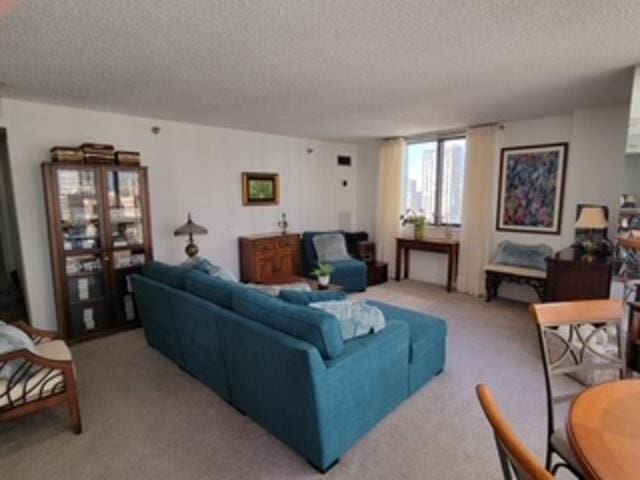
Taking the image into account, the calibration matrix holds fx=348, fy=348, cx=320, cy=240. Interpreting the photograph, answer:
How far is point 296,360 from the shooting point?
5.86ft

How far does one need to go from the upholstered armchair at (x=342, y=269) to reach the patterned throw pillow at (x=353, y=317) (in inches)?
108

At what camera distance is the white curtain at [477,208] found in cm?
486

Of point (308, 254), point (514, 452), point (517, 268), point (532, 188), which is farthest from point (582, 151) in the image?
point (514, 452)

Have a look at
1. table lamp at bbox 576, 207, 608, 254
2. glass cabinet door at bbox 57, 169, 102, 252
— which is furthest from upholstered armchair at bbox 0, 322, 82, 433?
table lamp at bbox 576, 207, 608, 254

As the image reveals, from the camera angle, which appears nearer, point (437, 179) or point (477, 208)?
point (477, 208)

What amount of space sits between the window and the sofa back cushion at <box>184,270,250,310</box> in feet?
13.4

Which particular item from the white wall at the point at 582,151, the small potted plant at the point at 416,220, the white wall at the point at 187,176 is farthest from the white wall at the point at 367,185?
the white wall at the point at 582,151

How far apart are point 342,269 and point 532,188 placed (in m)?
2.78

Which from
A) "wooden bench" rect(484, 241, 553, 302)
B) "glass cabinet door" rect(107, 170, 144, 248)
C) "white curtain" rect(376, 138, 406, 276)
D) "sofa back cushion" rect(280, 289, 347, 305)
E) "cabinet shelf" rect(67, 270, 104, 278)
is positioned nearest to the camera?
"sofa back cushion" rect(280, 289, 347, 305)

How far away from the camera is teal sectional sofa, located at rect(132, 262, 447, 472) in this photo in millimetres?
1861

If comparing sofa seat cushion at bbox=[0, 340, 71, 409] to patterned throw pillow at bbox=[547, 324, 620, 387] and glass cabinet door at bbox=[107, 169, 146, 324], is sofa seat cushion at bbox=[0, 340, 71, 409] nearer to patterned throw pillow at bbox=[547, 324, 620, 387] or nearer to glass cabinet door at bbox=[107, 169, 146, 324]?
glass cabinet door at bbox=[107, 169, 146, 324]

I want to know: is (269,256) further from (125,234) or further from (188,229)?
(125,234)

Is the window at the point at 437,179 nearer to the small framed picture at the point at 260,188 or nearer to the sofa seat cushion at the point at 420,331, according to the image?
the small framed picture at the point at 260,188

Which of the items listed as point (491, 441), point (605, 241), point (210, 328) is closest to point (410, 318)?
point (491, 441)
